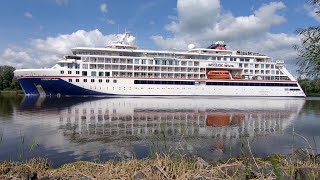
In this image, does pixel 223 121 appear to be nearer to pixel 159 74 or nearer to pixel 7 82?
pixel 159 74

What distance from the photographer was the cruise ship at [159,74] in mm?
61375

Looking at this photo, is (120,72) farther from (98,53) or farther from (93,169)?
(93,169)

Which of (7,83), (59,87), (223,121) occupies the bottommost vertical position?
(223,121)

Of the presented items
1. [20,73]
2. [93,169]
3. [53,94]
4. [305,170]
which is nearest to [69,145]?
[93,169]

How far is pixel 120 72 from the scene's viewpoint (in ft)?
213

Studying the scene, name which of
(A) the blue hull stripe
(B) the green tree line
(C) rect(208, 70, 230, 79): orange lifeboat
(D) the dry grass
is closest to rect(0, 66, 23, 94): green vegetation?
(B) the green tree line

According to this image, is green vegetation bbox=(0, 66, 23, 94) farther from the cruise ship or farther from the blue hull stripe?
the blue hull stripe

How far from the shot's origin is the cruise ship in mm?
61375

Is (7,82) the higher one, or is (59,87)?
(7,82)

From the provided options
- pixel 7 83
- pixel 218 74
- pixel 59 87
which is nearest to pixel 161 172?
pixel 59 87

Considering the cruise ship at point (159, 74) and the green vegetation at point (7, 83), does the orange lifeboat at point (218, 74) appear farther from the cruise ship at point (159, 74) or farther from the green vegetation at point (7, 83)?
the green vegetation at point (7, 83)

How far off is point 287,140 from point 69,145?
10757mm

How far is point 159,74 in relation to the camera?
221 feet

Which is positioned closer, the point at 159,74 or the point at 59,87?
the point at 59,87
